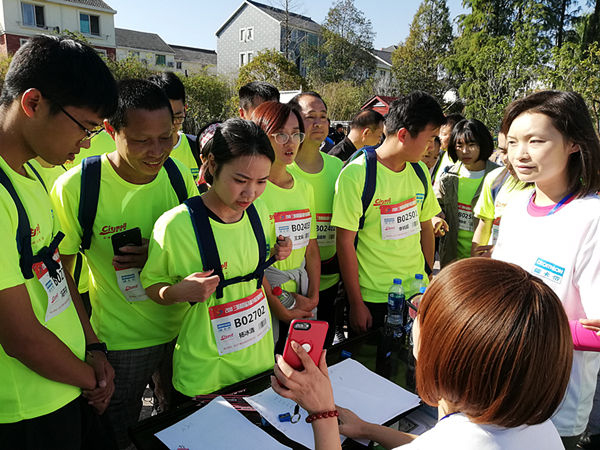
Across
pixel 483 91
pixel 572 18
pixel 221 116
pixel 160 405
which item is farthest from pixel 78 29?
pixel 160 405

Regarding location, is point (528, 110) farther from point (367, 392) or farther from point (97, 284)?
point (97, 284)

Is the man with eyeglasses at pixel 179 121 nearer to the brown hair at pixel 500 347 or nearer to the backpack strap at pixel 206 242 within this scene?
the backpack strap at pixel 206 242

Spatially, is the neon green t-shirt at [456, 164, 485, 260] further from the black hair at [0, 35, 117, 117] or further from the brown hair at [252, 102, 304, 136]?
the black hair at [0, 35, 117, 117]

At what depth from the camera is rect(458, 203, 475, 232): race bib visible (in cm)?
385

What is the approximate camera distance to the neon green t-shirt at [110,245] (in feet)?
6.34

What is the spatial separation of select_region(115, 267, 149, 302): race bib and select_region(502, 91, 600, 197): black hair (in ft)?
6.48

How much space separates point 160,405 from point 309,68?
43.4 metres

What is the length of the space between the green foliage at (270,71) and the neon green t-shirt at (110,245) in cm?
2110

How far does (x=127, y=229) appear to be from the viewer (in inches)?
78.9

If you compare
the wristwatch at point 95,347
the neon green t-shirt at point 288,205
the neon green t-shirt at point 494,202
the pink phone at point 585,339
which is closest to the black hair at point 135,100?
the neon green t-shirt at point 288,205

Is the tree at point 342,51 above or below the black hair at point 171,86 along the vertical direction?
above

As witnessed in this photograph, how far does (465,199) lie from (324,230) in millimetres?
1783

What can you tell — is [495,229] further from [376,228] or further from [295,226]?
[295,226]

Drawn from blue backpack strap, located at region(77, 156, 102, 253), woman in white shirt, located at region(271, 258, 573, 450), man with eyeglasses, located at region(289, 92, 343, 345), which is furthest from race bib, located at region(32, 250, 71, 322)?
man with eyeglasses, located at region(289, 92, 343, 345)
